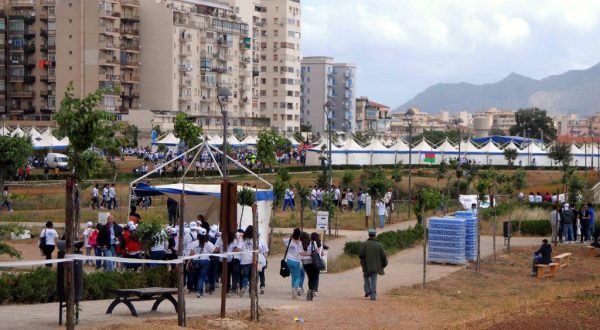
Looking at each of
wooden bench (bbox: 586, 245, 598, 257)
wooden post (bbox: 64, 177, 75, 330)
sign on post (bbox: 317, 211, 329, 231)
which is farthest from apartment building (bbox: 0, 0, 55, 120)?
wooden post (bbox: 64, 177, 75, 330)

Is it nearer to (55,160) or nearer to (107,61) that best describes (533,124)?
(107,61)

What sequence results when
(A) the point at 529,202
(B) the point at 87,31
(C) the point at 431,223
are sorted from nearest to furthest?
(C) the point at 431,223, (A) the point at 529,202, (B) the point at 87,31

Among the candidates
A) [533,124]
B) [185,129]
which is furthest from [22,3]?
[533,124]

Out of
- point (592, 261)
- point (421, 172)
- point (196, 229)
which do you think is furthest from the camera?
point (421, 172)

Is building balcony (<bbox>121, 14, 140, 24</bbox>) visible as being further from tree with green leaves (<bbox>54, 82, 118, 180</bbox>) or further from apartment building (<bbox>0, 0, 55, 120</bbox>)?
tree with green leaves (<bbox>54, 82, 118, 180</bbox>)

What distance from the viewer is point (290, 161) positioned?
92.3m

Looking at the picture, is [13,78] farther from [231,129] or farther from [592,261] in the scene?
[592,261]

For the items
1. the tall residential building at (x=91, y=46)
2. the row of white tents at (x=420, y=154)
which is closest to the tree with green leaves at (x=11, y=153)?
the row of white tents at (x=420, y=154)

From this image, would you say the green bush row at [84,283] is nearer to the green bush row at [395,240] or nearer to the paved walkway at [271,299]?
the paved walkway at [271,299]

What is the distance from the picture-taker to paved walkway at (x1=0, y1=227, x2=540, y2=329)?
1574 centimetres


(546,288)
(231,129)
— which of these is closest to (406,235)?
(546,288)

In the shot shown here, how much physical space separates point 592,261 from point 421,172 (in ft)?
143

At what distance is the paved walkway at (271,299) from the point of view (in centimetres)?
1574

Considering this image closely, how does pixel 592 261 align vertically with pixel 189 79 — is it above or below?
below
